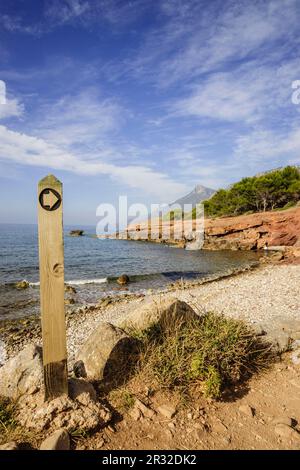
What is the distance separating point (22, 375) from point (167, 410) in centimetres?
191

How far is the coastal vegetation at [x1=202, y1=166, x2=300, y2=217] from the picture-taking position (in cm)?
5381

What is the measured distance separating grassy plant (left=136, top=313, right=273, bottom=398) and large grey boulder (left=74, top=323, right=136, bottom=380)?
30cm

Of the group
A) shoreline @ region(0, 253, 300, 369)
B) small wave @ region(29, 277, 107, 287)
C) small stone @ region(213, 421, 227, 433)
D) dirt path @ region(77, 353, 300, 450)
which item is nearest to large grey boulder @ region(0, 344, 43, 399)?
dirt path @ region(77, 353, 300, 450)

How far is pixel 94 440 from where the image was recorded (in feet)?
11.2

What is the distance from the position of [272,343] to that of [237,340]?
4.47 ft

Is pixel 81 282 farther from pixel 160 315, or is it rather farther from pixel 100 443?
pixel 100 443

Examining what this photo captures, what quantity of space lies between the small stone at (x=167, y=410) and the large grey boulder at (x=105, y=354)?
0.86m

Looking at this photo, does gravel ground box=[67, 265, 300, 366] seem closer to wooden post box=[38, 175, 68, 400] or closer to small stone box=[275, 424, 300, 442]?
small stone box=[275, 424, 300, 442]

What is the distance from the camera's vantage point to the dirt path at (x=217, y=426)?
3.44 metres

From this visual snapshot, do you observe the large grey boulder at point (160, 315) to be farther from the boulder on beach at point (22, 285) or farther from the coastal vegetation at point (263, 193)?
the coastal vegetation at point (263, 193)

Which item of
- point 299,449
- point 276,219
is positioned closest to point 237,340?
point 299,449

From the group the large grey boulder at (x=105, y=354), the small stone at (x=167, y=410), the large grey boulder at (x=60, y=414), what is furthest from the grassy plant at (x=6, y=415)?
the small stone at (x=167, y=410)

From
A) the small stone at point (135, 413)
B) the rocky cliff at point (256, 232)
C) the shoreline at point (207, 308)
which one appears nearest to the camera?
the small stone at point (135, 413)

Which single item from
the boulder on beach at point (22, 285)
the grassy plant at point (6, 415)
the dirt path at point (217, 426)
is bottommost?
the boulder on beach at point (22, 285)
